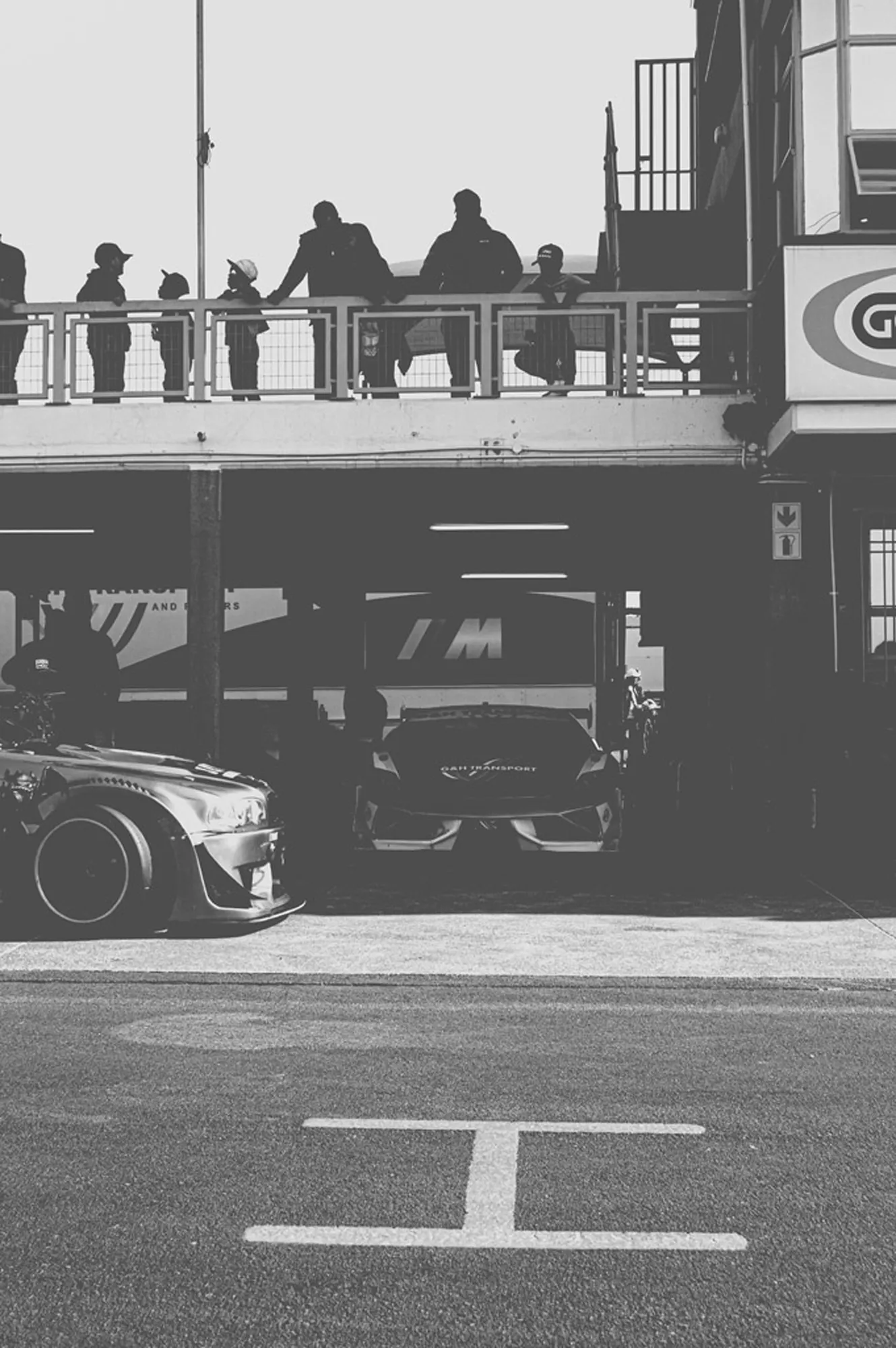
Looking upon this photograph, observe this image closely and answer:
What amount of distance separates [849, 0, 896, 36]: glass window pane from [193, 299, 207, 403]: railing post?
18.4ft

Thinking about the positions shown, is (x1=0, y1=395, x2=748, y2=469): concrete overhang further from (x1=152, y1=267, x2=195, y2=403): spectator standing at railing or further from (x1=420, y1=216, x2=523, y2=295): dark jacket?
(x1=420, y1=216, x2=523, y2=295): dark jacket

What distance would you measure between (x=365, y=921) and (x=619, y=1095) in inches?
191

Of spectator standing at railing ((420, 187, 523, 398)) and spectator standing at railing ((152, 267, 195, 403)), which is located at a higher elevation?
spectator standing at railing ((420, 187, 523, 398))

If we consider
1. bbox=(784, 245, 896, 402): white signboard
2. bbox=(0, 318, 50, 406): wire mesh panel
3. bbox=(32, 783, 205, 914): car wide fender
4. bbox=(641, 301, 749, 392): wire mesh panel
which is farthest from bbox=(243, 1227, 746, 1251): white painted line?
bbox=(0, 318, 50, 406): wire mesh panel

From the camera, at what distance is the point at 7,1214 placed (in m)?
4.14

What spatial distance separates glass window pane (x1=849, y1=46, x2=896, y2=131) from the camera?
513 inches

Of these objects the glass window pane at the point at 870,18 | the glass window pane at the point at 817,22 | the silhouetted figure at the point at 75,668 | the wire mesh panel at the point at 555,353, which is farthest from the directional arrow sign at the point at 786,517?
the silhouetted figure at the point at 75,668

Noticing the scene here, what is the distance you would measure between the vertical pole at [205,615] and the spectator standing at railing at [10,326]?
5.78 ft

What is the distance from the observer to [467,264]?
14148 millimetres

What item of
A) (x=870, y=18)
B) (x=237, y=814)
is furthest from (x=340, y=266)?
(x=237, y=814)

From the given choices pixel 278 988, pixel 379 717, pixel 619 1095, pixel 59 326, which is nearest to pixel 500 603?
pixel 379 717

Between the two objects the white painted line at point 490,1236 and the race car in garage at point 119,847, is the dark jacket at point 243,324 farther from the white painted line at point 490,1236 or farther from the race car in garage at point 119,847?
the white painted line at point 490,1236

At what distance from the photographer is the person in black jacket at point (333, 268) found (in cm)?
1392

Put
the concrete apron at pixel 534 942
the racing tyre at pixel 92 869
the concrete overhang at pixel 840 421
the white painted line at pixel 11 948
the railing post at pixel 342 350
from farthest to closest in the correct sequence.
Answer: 1. the railing post at pixel 342 350
2. the concrete overhang at pixel 840 421
3. the racing tyre at pixel 92 869
4. the white painted line at pixel 11 948
5. the concrete apron at pixel 534 942
